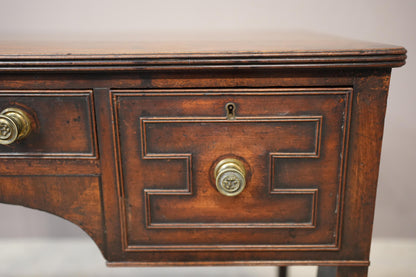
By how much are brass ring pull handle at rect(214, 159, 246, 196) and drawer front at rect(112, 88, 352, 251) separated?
0.07ft

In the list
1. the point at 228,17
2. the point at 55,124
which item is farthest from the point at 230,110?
the point at 228,17

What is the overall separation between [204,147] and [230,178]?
0.07m

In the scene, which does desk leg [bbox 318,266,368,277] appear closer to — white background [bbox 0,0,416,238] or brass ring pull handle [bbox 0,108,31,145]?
brass ring pull handle [bbox 0,108,31,145]

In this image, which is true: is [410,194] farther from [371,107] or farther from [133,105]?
[133,105]

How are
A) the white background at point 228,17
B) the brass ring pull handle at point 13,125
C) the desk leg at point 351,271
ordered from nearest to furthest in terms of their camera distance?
the brass ring pull handle at point 13,125 → the desk leg at point 351,271 → the white background at point 228,17

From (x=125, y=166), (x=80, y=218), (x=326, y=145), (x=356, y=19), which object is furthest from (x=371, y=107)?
(x=356, y=19)

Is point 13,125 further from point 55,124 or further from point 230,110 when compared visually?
point 230,110

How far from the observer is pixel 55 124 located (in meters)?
0.63

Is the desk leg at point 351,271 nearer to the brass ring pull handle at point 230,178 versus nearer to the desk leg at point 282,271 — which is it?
the brass ring pull handle at point 230,178

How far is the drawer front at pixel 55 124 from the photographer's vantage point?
0.62m

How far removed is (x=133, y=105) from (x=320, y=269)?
65 cm

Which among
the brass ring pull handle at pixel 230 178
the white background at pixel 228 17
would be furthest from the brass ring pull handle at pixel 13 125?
the white background at pixel 228 17

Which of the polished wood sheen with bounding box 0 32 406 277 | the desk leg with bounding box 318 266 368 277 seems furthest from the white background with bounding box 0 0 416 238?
the desk leg with bounding box 318 266 368 277

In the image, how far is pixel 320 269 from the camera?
0.95m
